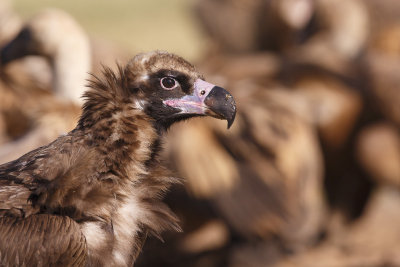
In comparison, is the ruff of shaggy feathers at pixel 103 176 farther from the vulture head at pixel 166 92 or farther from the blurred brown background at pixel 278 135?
the blurred brown background at pixel 278 135

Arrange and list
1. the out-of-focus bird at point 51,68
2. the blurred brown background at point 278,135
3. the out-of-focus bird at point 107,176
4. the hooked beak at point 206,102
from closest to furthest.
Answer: the out-of-focus bird at point 107,176 → the hooked beak at point 206,102 → the out-of-focus bird at point 51,68 → the blurred brown background at point 278,135

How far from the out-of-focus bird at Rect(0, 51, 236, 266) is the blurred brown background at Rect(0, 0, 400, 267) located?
1243 mm

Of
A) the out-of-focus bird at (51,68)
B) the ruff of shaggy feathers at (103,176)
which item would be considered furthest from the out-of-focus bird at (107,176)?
the out-of-focus bird at (51,68)

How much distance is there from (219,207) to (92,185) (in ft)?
8.62

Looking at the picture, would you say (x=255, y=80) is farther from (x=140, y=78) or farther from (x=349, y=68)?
(x=140, y=78)

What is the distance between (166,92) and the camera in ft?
6.50

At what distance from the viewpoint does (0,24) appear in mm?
4988

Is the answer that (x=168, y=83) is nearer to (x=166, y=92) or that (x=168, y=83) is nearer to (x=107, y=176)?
(x=166, y=92)

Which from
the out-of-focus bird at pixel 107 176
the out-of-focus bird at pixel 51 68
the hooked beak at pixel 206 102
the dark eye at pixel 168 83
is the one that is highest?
the out-of-focus bird at pixel 51 68

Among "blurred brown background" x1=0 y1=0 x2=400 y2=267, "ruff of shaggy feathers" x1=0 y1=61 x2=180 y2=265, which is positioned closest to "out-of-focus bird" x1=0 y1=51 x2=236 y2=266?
"ruff of shaggy feathers" x1=0 y1=61 x2=180 y2=265

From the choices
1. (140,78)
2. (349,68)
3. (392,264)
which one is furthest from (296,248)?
(140,78)

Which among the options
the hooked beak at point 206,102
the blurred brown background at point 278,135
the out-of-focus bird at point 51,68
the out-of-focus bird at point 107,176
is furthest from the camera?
the blurred brown background at point 278,135

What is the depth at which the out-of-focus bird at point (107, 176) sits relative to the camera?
178cm

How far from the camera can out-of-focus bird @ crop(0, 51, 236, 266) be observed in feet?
5.83
